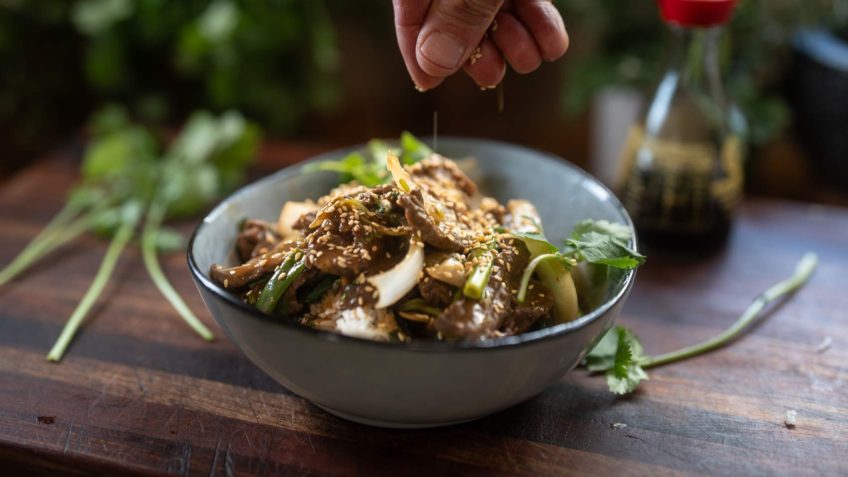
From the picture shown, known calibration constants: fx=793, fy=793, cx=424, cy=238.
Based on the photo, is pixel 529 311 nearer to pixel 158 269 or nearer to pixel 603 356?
pixel 603 356

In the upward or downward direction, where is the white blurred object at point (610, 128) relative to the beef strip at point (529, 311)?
downward

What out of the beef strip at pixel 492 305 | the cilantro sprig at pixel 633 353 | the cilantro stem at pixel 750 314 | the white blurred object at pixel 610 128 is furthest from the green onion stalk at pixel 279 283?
the white blurred object at pixel 610 128

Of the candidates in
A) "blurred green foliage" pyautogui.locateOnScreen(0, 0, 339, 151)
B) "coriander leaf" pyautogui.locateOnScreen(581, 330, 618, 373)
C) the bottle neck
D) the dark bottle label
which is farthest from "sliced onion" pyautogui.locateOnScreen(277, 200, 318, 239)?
"blurred green foliage" pyautogui.locateOnScreen(0, 0, 339, 151)

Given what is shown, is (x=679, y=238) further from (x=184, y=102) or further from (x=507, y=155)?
(x=184, y=102)

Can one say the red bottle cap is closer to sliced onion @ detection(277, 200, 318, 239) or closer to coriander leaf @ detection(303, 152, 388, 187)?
coriander leaf @ detection(303, 152, 388, 187)

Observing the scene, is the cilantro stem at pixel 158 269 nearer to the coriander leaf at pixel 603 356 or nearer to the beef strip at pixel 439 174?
the beef strip at pixel 439 174

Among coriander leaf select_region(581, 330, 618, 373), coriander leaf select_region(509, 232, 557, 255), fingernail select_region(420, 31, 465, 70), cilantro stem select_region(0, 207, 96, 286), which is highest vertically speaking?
fingernail select_region(420, 31, 465, 70)

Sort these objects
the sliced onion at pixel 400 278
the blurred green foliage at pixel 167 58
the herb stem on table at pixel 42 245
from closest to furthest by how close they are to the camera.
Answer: the sliced onion at pixel 400 278, the herb stem on table at pixel 42 245, the blurred green foliage at pixel 167 58
